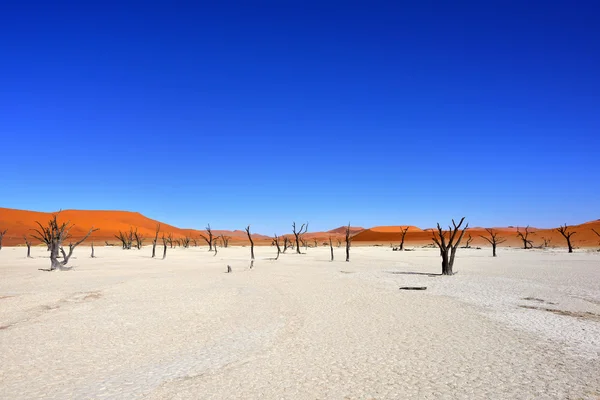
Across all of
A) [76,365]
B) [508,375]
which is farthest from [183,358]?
[508,375]

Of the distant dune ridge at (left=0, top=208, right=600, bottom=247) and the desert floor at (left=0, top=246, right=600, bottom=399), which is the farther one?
the distant dune ridge at (left=0, top=208, right=600, bottom=247)

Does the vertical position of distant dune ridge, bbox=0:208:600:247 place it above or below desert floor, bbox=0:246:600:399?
above

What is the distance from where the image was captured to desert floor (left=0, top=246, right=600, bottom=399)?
233 inches

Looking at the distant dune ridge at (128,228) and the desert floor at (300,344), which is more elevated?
the distant dune ridge at (128,228)

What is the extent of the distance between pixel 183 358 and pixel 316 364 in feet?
8.43

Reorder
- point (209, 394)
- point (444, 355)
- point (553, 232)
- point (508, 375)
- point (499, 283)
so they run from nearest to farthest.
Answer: point (209, 394) → point (508, 375) → point (444, 355) → point (499, 283) → point (553, 232)

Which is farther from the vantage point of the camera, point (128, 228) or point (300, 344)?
point (128, 228)

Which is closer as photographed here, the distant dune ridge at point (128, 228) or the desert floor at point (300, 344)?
the desert floor at point (300, 344)

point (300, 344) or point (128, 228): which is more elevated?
point (128, 228)

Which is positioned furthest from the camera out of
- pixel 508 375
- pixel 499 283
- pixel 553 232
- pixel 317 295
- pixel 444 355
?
pixel 553 232

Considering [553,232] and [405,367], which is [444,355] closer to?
[405,367]

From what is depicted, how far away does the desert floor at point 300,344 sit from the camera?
593 cm

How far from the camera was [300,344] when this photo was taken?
8289mm

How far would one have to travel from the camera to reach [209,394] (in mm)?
5676
